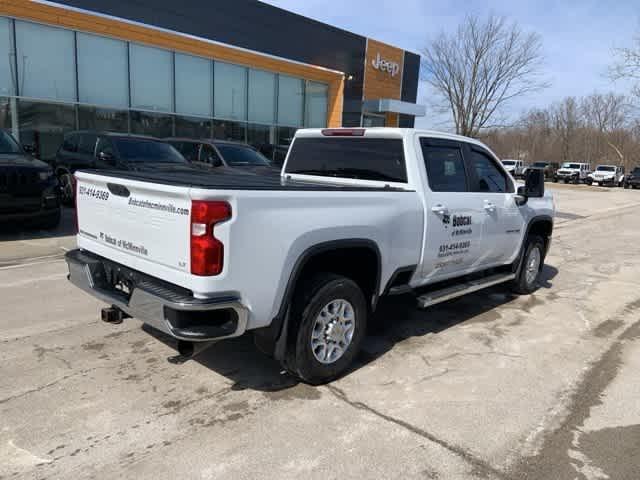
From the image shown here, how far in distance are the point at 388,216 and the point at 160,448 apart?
222 cm

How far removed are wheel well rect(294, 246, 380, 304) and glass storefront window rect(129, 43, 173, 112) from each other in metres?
14.8

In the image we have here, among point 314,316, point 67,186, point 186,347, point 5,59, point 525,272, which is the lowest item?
point 525,272

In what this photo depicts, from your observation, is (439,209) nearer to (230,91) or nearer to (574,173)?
(230,91)

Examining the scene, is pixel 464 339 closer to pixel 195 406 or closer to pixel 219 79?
pixel 195 406

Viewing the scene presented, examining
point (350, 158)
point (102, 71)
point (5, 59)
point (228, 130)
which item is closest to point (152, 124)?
point (102, 71)

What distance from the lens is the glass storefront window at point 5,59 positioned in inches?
532

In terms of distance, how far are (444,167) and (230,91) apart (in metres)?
16.5

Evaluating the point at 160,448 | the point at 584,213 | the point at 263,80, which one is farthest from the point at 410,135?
the point at 263,80

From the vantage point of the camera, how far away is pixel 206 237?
287 cm

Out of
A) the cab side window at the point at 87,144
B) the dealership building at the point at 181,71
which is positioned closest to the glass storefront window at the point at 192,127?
the dealership building at the point at 181,71

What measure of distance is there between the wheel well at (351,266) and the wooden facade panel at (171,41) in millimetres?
13999

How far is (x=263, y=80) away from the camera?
21.0 meters

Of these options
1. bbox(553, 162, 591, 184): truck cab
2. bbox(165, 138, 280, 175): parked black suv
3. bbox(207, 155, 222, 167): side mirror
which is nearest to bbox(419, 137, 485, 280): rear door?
bbox(165, 138, 280, 175): parked black suv

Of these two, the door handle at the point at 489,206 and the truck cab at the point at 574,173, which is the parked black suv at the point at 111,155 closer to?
the door handle at the point at 489,206
